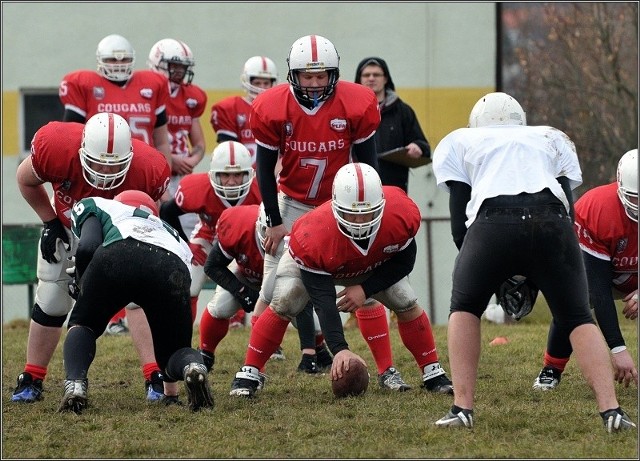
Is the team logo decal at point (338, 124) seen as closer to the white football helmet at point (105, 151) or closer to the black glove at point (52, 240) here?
the white football helmet at point (105, 151)

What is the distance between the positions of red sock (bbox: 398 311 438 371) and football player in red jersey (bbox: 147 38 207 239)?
3350mm

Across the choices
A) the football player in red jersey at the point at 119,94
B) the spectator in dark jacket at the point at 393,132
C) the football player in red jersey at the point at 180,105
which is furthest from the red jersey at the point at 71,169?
the football player in red jersey at the point at 180,105

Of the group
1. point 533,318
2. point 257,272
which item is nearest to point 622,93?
point 533,318

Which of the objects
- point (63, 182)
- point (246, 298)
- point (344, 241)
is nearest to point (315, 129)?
point (344, 241)

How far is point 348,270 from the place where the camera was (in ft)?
19.9

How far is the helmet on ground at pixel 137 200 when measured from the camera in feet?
18.9

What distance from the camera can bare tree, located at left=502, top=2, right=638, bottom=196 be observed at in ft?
53.7

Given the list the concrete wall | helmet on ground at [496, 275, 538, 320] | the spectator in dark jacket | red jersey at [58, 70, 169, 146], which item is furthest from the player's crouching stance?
the concrete wall

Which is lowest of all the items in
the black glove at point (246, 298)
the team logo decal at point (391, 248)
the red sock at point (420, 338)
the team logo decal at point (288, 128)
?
the red sock at point (420, 338)

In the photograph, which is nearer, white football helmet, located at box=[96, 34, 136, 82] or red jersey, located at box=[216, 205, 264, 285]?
red jersey, located at box=[216, 205, 264, 285]

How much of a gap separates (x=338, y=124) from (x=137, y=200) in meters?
1.32

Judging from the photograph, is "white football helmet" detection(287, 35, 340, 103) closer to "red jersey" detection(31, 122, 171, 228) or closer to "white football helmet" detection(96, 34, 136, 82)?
"red jersey" detection(31, 122, 171, 228)

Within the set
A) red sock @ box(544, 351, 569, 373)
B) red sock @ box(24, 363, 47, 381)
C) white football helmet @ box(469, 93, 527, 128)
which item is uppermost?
white football helmet @ box(469, 93, 527, 128)

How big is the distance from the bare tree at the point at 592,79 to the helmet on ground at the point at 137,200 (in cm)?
1069
